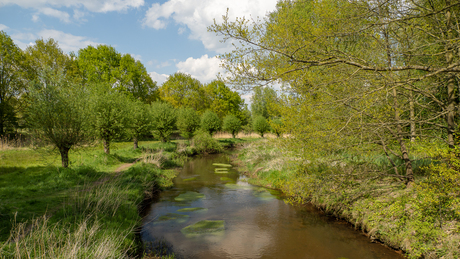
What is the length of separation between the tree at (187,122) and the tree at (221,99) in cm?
1438

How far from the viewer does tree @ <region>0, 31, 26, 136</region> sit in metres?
21.4

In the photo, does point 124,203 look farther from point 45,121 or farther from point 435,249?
point 435,249

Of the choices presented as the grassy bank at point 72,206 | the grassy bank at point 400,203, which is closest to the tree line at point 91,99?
the grassy bank at point 72,206

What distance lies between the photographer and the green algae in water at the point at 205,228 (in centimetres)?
777

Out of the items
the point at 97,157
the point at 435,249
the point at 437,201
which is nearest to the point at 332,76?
the point at 437,201

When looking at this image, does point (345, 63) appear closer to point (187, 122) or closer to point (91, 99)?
point (91, 99)

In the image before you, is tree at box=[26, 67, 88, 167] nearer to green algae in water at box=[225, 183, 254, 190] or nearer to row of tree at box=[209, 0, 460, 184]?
green algae in water at box=[225, 183, 254, 190]

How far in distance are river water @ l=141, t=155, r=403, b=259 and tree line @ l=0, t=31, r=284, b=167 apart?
6.70 metres

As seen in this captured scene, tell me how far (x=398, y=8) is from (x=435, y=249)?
598 cm

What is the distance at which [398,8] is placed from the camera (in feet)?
20.5

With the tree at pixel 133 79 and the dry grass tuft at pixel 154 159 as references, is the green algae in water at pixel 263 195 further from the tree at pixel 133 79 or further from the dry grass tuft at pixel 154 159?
the tree at pixel 133 79

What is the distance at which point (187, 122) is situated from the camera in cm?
3045

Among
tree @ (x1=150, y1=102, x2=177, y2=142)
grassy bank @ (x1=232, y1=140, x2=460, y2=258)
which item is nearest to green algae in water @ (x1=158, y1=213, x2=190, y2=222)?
grassy bank @ (x1=232, y1=140, x2=460, y2=258)

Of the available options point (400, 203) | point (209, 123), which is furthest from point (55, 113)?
point (209, 123)
